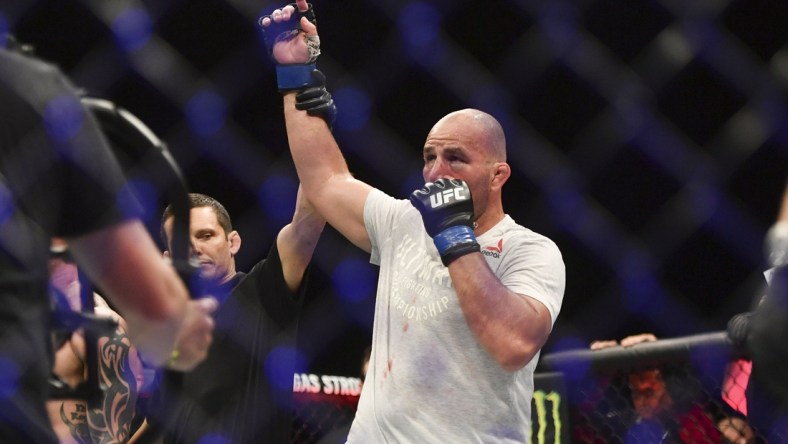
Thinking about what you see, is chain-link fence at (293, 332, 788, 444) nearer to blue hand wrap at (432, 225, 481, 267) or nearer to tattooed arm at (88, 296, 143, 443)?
blue hand wrap at (432, 225, 481, 267)

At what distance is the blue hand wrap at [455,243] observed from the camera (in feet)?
6.76

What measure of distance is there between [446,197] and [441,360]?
1.08 feet

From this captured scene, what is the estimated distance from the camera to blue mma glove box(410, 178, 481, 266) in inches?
81.4

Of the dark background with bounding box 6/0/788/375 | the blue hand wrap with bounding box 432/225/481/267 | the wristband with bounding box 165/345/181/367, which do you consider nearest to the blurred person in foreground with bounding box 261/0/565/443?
the blue hand wrap with bounding box 432/225/481/267

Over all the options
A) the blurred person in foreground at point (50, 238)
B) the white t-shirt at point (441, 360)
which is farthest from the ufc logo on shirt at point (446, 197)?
the blurred person in foreground at point (50, 238)


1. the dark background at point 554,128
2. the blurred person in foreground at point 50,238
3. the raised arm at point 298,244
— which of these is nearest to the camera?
the blurred person in foreground at point 50,238

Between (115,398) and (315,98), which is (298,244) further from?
(115,398)

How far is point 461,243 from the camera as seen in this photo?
2064 millimetres

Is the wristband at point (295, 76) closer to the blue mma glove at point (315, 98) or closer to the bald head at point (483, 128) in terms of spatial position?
the blue mma glove at point (315, 98)

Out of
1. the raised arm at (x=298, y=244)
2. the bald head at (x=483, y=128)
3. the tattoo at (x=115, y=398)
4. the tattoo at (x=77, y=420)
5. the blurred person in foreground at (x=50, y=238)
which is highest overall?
the blurred person in foreground at (x=50, y=238)

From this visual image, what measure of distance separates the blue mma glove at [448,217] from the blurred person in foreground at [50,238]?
1013mm

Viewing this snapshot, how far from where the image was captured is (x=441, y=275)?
216 cm

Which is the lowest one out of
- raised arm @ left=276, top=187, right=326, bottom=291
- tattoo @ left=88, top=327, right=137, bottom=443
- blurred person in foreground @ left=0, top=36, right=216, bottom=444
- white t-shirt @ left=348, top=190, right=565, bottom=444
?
tattoo @ left=88, top=327, right=137, bottom=443

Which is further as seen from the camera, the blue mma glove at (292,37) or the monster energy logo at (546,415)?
the monster energy logo at (546,415)
